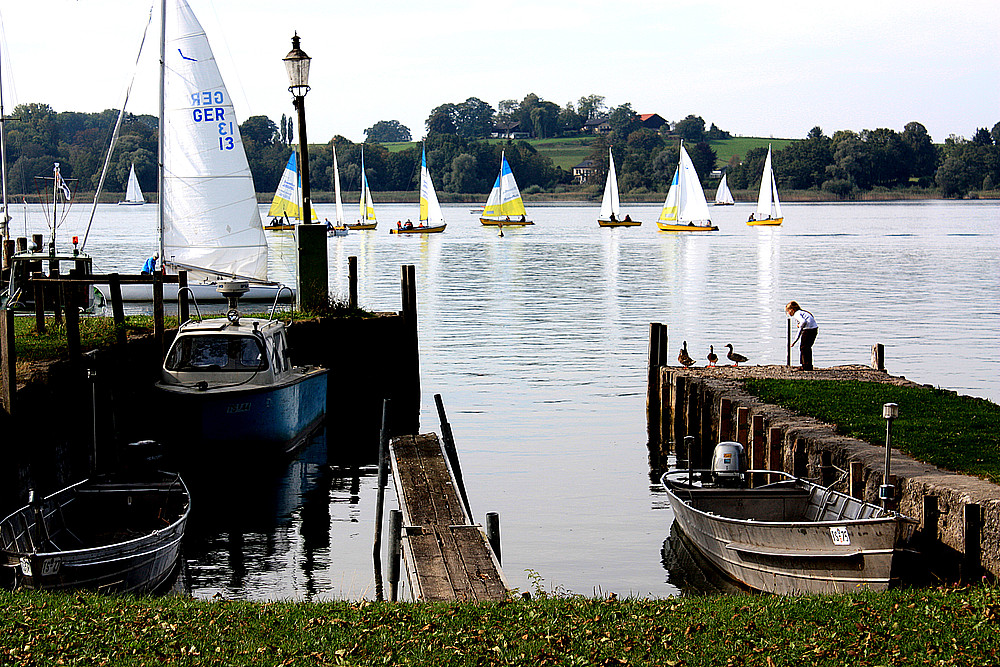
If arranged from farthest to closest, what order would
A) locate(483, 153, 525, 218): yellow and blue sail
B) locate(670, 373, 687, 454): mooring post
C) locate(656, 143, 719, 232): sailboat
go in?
locate(483, 153, 525, 218): yellow and blue sail → locate(656, 143, 719, 232): sailboat → locate(670, 373, 687, 454): mooring post

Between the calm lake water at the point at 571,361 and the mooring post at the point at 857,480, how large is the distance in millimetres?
2702

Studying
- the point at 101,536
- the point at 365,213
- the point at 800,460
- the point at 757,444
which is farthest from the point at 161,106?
the point at 365,213

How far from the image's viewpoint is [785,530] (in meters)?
14.0

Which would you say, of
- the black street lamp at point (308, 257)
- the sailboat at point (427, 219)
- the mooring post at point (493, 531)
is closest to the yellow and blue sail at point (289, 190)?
the sailboat at point (427, 219)

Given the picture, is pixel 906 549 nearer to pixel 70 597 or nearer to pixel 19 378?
pixel 70 597

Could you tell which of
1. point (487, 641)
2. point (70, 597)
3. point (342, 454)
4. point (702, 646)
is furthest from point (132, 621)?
point (342, 454)

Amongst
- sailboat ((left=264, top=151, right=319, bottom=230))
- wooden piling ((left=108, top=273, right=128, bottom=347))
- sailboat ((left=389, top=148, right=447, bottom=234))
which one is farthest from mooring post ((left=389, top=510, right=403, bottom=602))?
sailboat ((left=389, top=148, right=447, bottom=234))

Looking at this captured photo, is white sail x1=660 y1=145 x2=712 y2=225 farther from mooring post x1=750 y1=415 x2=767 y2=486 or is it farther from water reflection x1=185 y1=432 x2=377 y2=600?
mooring post x1=750 y1=415 x2=767 y2=486

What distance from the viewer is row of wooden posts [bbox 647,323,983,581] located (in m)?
13.3

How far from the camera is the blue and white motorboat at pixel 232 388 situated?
19.8 m

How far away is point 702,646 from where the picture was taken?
9.06 metres

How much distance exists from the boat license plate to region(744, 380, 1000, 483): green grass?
212 centimetres

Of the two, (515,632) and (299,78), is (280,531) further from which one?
(299,78)

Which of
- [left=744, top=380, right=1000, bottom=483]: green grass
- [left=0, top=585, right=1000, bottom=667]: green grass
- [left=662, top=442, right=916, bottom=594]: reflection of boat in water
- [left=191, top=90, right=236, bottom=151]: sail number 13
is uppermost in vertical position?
[left=191, top=90, right=236, bottom=151]: sail number 13
